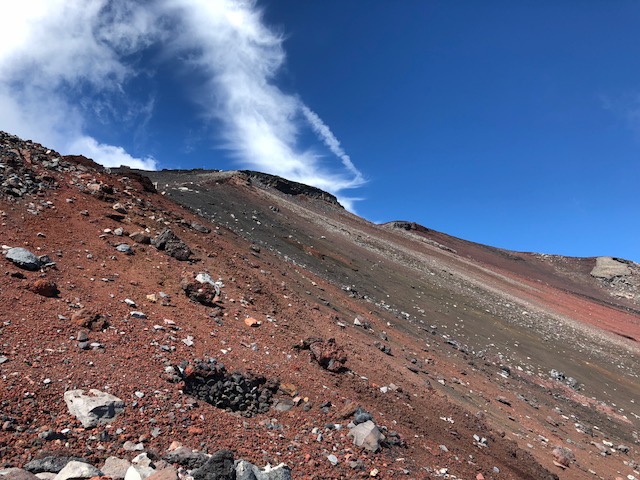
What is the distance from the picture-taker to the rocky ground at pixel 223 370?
3.95 metres

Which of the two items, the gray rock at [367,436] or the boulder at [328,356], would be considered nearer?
the gray rock at [367,436]

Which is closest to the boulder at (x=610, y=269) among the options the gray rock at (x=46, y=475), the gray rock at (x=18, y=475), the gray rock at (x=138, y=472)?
the gray rock at (x=138, y=472)

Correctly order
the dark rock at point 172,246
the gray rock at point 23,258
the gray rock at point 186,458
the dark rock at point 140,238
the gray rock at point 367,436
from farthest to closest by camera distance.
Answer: the dark rock at point 172,246
the dark rock at point 140,238
the gray rock at point 23,258
the gray rock at point 367,436
the gray rock at point 186,458

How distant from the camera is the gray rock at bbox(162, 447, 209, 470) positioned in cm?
370

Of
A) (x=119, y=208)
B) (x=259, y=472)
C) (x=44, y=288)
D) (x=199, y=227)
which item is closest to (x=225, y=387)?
(x=259, y=472)

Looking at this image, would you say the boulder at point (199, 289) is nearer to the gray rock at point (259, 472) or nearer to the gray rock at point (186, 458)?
the gray rock at point (186, 458)

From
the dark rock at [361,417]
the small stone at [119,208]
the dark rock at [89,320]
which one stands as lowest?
the dark rock at [361,417]

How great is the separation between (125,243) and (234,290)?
7.94ft

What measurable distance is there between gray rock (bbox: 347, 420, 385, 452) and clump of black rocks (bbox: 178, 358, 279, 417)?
122 centimetres

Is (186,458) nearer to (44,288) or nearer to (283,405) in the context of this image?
(283,405)

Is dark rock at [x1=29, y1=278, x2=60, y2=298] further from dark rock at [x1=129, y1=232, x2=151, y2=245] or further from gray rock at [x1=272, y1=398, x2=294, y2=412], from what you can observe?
gray rock at [x1=272, y1=398, x2=294, y2=412]

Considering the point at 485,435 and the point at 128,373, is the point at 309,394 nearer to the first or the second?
the point at 128,373

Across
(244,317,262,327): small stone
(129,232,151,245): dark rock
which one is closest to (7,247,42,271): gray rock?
(129,232,151,245): dark rock

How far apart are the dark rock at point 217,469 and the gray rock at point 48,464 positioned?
1085 millimetres
